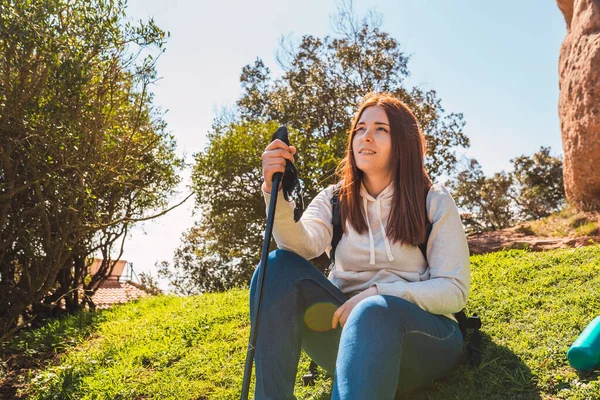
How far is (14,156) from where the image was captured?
502 centimetres

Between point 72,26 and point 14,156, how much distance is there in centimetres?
137

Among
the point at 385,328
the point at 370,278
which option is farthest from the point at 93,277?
the point at 385,328

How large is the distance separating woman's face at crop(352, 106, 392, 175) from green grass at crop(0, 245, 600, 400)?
106 centimetres

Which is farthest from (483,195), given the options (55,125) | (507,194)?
(55,125)

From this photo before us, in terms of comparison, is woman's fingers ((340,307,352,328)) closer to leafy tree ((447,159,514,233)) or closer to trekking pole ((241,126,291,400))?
trekking pole ((241,126,291,400))

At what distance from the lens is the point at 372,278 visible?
243 cm

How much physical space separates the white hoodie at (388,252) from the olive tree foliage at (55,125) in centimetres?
281

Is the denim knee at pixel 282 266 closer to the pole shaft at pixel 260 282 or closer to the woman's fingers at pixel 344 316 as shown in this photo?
the pole shaft at pixel 260 282

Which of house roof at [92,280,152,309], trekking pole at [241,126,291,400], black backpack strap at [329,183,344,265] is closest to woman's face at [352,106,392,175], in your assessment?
black backpack strap at [329,183,344,265]

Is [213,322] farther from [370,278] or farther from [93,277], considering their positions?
[93,277]

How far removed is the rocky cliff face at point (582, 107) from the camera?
6.81 metres

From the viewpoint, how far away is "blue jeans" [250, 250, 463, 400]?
183 cm

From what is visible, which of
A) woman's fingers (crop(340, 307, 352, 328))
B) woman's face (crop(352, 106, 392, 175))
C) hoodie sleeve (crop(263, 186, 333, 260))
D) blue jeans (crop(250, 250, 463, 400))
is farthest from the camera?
woman's face (crop(352, 106, 392, 175))

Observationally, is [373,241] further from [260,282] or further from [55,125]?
[55,125]
